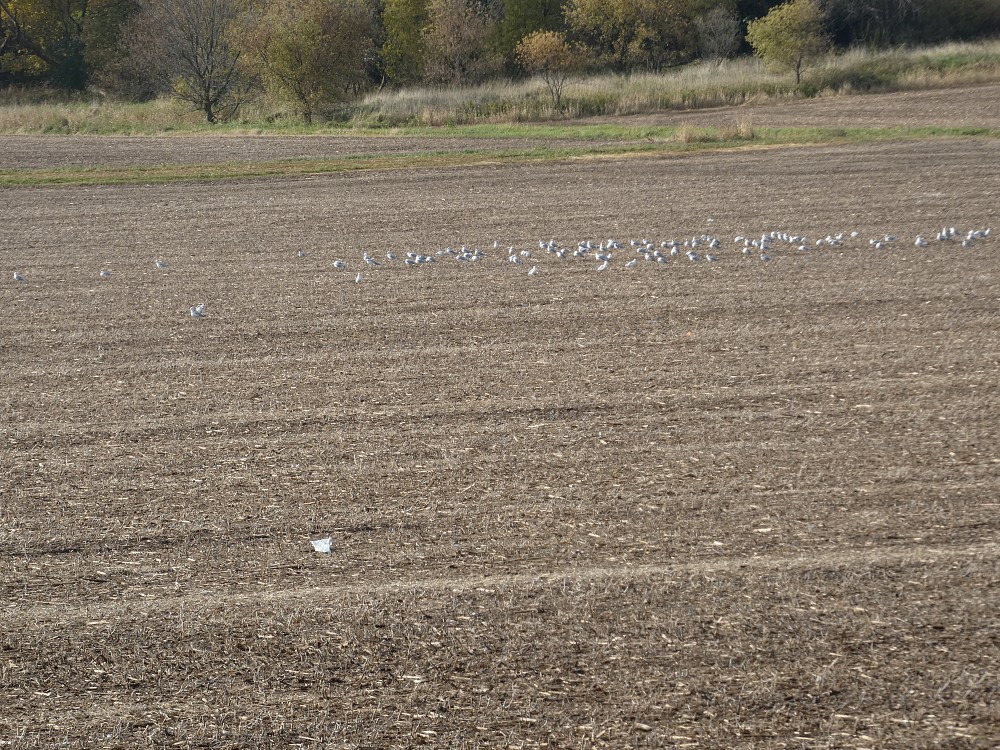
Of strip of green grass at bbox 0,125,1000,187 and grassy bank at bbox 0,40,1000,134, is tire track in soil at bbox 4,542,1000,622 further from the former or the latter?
grassy bank at bbox 0,40,1000,134

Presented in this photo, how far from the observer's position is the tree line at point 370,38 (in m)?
42.3

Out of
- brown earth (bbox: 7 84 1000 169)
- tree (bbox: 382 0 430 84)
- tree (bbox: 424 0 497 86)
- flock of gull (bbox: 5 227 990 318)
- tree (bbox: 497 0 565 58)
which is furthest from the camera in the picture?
tree (bbox: 497 0 565 58)

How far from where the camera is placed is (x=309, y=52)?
40969mm

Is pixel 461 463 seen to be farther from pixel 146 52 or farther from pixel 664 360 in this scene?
pixel 146 52

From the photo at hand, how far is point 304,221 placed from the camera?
1814cm

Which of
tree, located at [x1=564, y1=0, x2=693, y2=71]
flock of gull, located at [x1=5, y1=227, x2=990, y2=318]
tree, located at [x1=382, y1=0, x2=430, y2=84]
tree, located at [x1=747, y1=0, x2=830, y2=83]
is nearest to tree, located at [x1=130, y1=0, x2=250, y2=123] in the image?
tree, located at [x1=382, y1=0, x2=430, y2=84]

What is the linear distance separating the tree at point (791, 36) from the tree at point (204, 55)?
2064 centimetres

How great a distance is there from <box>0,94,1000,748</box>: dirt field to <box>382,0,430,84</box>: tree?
44307 mm

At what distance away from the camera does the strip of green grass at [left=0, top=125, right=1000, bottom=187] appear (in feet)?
82.1

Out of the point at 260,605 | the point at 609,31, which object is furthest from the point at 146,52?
the point at 260,605

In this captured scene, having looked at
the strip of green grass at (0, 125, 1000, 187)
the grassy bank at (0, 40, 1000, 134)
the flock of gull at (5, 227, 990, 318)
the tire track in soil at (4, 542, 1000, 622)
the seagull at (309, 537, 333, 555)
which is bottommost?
the tire track in soil at (4, 542, 1000, 622)

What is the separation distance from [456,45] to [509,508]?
157 feet

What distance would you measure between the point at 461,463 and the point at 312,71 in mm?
36538

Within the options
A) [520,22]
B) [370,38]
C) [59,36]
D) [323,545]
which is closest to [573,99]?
[370,38]
